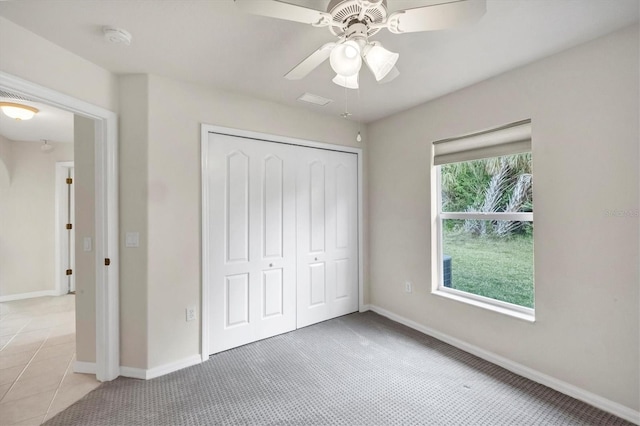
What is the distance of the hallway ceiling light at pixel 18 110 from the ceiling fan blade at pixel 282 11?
324 centimetres

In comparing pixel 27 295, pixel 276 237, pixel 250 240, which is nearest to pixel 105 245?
pixel 250 240

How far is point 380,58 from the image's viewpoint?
140 cm

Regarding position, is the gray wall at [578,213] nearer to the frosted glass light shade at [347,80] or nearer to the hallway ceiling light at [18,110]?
the frosted glass light shade at [347,80]

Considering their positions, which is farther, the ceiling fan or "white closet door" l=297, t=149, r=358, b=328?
"white closet door" l=297, t=149, r=358, b=328

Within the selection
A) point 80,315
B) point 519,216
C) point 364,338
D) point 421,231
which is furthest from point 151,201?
point 519,216

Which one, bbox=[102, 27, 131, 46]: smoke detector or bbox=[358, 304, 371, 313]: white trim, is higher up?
bbox=[102, 27, 131, 46]: smoke detector

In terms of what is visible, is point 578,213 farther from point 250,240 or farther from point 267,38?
point 250,240

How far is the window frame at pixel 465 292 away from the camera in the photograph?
91.2 inches

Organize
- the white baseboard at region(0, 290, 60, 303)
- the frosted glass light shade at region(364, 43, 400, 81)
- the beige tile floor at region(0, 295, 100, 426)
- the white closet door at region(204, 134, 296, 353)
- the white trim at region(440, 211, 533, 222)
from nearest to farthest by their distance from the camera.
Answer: the frosted glass light shade at region(364, 43, 400, 81) → the beige tile floor at region(0, 295, 100, 426) → the white trim at region(440, 211, 533, 222) → the white closet door at region(204, 134, 296, 353) → the white baseboard at region(0, 290, 60, 303)

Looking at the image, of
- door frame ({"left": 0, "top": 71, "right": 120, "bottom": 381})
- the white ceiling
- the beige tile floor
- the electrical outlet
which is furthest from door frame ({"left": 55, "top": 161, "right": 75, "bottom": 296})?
the electrical outlet

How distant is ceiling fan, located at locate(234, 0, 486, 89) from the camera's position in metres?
1.10

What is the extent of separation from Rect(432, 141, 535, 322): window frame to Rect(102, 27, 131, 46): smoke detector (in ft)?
8.87

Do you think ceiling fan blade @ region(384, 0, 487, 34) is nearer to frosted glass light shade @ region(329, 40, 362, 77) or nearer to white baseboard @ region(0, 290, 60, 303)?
frosted glass light shade @ region(329, 40, 362, 77)

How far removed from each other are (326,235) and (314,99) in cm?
150
